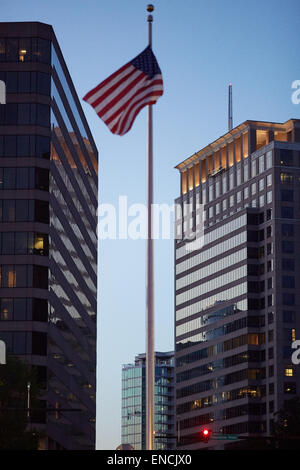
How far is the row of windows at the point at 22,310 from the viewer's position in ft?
446

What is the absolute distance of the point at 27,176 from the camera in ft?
461

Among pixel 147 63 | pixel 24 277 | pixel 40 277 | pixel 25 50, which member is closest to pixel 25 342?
pixel 24 277

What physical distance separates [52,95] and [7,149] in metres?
9.81

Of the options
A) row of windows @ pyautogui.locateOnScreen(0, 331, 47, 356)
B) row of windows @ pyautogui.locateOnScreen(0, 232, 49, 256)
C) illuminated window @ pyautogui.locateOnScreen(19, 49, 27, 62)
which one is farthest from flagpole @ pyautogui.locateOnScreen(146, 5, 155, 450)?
illuminated window @ pyautogui.locateOnScreen(19, 49, 27, 62)

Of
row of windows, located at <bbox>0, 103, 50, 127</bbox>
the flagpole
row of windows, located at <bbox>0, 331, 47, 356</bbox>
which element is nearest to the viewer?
the flagpole

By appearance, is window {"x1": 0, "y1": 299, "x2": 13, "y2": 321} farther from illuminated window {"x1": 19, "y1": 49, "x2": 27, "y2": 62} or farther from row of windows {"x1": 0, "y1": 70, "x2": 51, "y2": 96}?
illuminated window {"x1": 19, "y1": 49, "x2": 27, "y2": 62}

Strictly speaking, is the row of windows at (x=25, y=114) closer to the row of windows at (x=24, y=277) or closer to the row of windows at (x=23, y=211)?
Result: the row of windows at (x=23, y=211)

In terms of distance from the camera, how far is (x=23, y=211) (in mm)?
139875

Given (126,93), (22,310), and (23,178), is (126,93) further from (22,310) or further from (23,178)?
(23,178)

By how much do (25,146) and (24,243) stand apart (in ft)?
42.5

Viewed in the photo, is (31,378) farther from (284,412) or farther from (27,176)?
(284,412)

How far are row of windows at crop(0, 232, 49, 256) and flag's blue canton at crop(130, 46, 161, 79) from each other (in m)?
91.5

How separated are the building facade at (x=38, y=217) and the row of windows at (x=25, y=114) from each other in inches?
5.2

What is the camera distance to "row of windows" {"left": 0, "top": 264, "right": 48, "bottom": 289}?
137750mm
